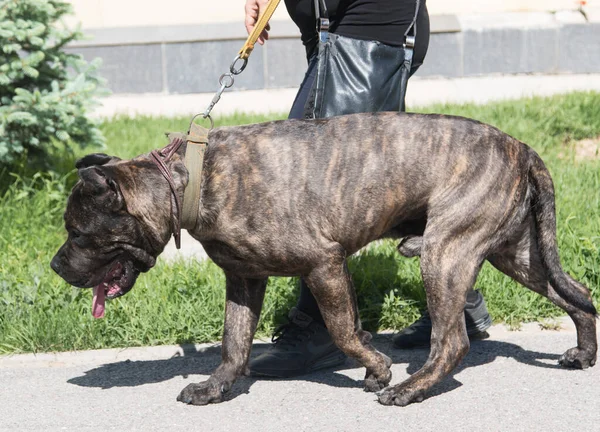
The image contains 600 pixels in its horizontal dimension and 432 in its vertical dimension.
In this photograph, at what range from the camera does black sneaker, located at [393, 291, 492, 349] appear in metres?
5.13

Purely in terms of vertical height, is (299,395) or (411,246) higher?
(411,246)

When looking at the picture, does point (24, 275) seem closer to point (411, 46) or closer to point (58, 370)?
point (58, 370)

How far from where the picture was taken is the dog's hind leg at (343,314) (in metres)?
4.29

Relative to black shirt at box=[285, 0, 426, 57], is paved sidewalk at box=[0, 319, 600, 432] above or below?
below

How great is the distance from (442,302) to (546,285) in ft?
2.26

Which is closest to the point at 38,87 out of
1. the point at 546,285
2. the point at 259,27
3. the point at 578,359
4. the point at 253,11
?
the point at 253,11

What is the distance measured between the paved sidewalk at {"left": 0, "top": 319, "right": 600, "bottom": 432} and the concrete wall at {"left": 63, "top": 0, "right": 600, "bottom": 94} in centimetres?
508

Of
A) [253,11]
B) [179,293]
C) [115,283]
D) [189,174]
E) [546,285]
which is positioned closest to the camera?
[189,174]

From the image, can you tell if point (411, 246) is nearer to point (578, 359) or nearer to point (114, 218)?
point (578, 359)

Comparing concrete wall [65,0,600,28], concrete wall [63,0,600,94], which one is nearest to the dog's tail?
concrete wall [63,0,600,94]

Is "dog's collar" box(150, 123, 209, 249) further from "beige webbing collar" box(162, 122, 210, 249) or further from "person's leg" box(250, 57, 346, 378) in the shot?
"person's leg" box(250, 57, 346, 378)

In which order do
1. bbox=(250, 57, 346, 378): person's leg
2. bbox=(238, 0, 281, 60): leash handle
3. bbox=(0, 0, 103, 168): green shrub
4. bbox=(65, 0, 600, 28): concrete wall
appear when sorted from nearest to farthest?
bbox=(238, 0, 281, 60): leash handle
bbox=(250, 57, 346, 378): person's leg
bbox=(0, 0, 103, 168): green shrub
bbox=(65, 0, 600, 28): concrete wall

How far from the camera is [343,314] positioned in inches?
171

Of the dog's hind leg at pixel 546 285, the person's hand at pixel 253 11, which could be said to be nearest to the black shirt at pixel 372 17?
the person's hand at pixel 253 11
